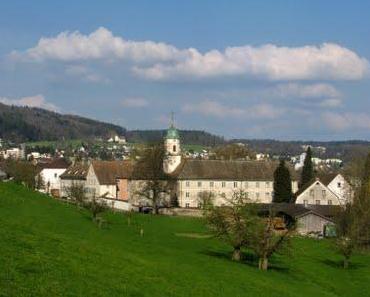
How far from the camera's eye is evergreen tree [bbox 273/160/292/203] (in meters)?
99.1

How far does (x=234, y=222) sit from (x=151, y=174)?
50.4 metres

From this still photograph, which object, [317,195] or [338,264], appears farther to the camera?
[317,195]

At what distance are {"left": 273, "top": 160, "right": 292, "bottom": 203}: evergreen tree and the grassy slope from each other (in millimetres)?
36216

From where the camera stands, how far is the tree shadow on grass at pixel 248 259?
1750 inches

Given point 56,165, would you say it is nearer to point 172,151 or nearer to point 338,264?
point 172,151

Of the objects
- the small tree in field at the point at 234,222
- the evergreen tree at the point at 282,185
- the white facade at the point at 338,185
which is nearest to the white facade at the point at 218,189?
the evergreen tree at the point at 282,185

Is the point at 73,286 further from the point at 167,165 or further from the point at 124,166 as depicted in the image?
the point at 124,166

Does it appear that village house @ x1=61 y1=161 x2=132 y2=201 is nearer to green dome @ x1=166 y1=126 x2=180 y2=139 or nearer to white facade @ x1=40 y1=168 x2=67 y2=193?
green dome @ x1=166 y1=126 x2=180 y2=139

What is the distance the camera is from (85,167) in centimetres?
12838

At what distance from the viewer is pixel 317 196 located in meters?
100

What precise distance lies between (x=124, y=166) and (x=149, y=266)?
279 feet

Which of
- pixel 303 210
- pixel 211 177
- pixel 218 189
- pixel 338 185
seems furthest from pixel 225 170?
pixel 303 210

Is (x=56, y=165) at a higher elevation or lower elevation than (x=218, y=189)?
higher

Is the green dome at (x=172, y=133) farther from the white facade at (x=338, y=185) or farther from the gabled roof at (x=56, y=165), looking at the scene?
the gabled roof at (x=56, y=165)
